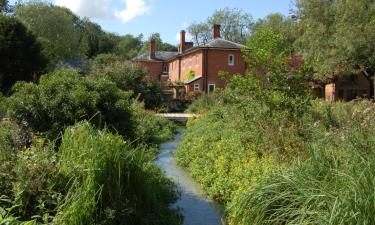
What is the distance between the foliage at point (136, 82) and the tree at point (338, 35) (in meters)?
11.9

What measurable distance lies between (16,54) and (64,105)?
25441mm

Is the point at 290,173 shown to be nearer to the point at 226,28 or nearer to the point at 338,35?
the point at 338,35

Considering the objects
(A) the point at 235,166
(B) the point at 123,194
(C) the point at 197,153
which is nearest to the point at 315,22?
(C) the point at 197,153

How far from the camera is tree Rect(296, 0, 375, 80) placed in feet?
104

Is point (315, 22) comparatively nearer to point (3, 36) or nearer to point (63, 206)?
point (3, 36)

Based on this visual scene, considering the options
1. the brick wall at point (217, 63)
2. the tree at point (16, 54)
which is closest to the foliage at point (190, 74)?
the brick wall at point (217, 63)

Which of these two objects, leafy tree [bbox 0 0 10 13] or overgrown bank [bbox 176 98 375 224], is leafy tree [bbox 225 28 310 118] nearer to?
overgrown bank [bbox 176 98 375 224]

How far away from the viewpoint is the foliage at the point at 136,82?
3456 centimetres

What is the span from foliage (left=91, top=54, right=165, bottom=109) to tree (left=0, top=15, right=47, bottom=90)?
4405mm

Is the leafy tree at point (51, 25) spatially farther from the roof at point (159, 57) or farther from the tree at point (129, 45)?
the tree at point (129, 45)

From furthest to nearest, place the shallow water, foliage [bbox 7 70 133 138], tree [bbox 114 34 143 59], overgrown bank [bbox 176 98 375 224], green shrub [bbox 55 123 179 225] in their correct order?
tree [bbox 114 34 143 59], foliage [bbox 7 70 133 138], the shallow water, green shrub [bbox 55 123 179 225], overgrown bank [bbox 176 98 375 224]

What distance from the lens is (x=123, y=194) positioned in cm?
665

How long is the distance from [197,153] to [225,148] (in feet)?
5.47

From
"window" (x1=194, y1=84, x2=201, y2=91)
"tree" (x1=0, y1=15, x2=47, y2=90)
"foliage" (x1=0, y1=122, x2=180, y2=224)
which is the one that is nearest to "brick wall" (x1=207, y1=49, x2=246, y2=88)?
"window" (x1=194, y1=84, x2=201, y2=91)
